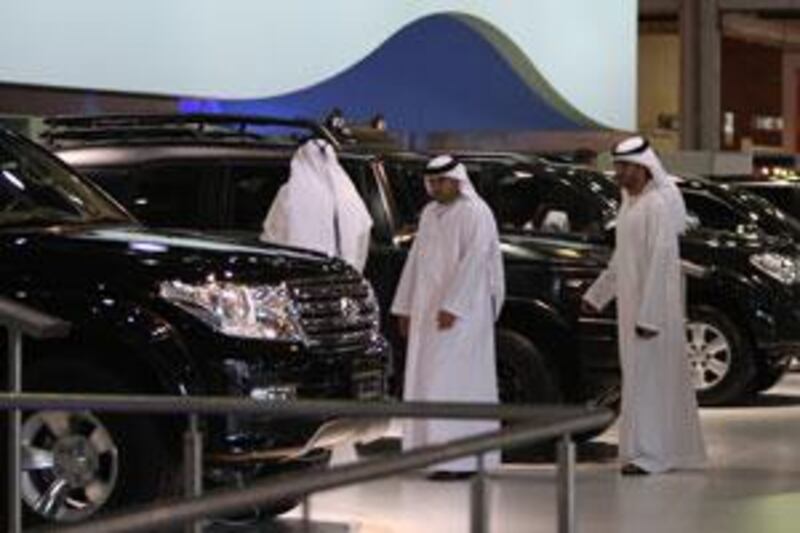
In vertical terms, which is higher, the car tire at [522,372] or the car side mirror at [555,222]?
the car side mirror at [555,222]

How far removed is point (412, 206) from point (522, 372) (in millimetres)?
1271

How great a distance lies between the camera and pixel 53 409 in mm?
5340

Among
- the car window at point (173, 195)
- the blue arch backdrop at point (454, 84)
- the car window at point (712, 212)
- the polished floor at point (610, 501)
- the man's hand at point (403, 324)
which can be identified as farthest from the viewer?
the blue arch backdrop at point (454, 84)

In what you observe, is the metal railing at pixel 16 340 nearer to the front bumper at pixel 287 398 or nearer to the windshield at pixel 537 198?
the front bumper at pixel 287 398

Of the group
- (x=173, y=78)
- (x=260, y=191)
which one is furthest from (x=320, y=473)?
(x=173, y=78)

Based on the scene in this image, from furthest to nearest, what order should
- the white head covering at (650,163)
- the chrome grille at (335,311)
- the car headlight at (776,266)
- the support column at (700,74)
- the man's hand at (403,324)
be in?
1. the support column at (700,74)
2. the car headlight at (776,266)
3. the man's hand at (403,324)
4. the white head covering at (650,163)
5. the chrome grille at (335,311)

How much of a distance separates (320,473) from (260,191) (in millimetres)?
7503

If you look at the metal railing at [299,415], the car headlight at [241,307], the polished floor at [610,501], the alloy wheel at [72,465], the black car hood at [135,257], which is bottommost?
the polished floor at [610,501]

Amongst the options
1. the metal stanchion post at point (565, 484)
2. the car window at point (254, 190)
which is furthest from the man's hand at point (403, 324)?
the metal stanchion post at point (565, 484)

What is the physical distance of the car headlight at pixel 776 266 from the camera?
13047 mm

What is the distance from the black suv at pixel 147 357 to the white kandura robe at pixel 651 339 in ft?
9.56

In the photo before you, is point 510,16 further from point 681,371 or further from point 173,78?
point 681,371

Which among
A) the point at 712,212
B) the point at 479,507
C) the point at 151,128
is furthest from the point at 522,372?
the point at 479,507

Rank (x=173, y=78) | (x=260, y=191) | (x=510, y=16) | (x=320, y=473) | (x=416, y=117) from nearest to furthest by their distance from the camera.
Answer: (x=320, y=473)
(x=260, y=191)
(x=173, y=78)
(x=416, y=117)
(x=510, y=16)
